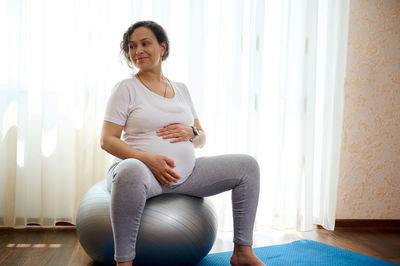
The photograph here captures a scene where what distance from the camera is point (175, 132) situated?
65.7 inches

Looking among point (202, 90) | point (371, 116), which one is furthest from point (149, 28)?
point (371, 116)

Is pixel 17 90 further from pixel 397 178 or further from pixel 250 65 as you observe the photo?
pixel 397 178

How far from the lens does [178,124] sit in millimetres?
1712

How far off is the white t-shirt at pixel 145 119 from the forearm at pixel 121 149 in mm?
76

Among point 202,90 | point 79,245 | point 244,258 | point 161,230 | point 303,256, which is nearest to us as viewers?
point 161,230

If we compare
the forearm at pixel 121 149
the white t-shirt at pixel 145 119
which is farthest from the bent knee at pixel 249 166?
the forearm at pixel 121 149

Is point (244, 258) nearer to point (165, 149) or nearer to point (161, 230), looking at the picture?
point (161, 230)

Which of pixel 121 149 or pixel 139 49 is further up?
pixel 139 49

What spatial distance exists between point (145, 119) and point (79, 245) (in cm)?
97

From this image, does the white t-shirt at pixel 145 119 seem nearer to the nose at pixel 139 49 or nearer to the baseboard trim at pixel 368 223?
the nose at pixel 139 49

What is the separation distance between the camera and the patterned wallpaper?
271cm

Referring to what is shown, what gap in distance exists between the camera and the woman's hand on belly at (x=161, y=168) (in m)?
1.49

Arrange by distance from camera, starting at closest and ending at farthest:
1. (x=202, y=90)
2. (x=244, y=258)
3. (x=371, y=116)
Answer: (x=244, y=258) < (x=202, y=90) < (x=371, y=116)

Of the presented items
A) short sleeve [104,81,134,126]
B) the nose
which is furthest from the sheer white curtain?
short sleeve [104,81,134,126]
